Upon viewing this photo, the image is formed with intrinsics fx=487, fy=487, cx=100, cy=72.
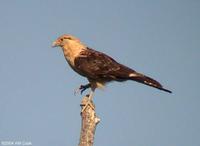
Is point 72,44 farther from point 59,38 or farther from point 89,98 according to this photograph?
point 89,98

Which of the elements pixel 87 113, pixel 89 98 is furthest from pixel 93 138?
pixel 89 98

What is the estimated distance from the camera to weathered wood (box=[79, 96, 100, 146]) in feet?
36.3

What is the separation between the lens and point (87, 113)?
11672 mm

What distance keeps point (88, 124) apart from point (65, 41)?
3.52 m

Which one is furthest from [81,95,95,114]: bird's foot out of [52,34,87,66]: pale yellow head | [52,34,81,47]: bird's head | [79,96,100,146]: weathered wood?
[52,34,81,47]: bird's head

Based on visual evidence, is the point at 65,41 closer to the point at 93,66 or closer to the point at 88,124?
the point at 93,66

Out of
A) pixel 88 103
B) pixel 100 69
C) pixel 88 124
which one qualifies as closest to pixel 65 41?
pixel 100 69

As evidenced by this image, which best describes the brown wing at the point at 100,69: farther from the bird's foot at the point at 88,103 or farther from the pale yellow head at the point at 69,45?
the bird's foot at the point at 88,103

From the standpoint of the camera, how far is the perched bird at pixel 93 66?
13.5m

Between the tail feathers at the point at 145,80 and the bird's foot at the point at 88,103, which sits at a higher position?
the tail feathers at the point at 145,80

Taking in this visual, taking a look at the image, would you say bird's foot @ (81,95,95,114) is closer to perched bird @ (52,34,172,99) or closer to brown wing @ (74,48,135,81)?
perched bird @ (52,34,172,99)

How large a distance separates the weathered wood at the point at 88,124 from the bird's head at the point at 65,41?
8.46ft

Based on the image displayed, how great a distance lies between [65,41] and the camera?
14.0 meters

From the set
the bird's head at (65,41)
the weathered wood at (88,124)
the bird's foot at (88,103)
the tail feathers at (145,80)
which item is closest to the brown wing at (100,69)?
the tail feathers at (145,80)
